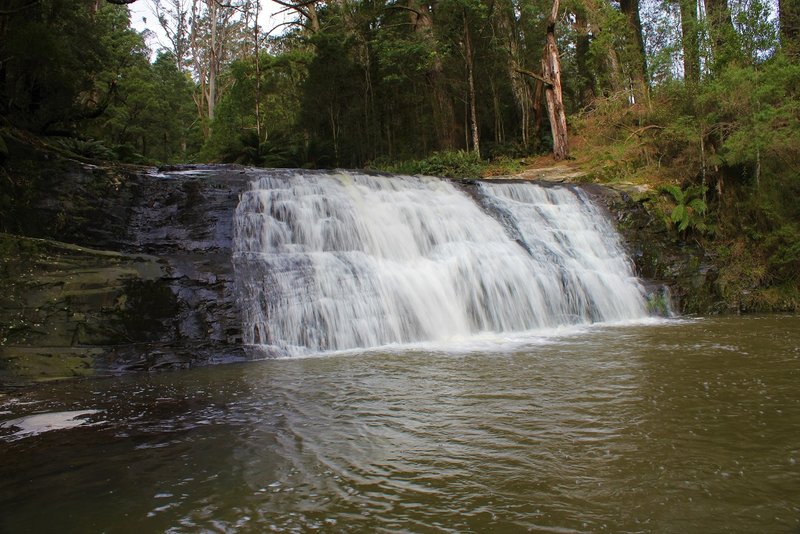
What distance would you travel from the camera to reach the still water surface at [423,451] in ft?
8.45

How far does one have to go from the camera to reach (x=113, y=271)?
7.30 metres

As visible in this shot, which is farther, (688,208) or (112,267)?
(688,208)

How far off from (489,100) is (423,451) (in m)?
24.6

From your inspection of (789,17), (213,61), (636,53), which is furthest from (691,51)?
(213,61)

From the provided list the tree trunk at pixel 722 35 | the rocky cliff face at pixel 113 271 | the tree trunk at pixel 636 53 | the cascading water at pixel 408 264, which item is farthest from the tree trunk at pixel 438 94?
the rocky cliff face at pixel 113 271

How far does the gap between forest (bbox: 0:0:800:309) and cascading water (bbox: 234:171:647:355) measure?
3213mm

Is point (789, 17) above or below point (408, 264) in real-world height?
above

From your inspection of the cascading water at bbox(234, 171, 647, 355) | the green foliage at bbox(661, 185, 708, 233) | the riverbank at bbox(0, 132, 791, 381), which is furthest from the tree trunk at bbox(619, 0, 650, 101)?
the riverbank at bbox(0, 132, 791, 381)

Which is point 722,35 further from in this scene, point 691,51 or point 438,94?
point 438,94

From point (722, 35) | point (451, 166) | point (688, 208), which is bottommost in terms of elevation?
point (688, 208)

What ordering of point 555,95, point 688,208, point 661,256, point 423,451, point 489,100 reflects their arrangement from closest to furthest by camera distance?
point 423,451, point 661,256, point 688,208, point 555,95, point 489,100

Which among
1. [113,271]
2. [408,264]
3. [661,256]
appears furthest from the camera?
[661,256]

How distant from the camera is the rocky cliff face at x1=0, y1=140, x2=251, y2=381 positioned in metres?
6.56

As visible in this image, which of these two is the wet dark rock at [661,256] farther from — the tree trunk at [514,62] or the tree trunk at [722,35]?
the tree trunk at [514,62]
